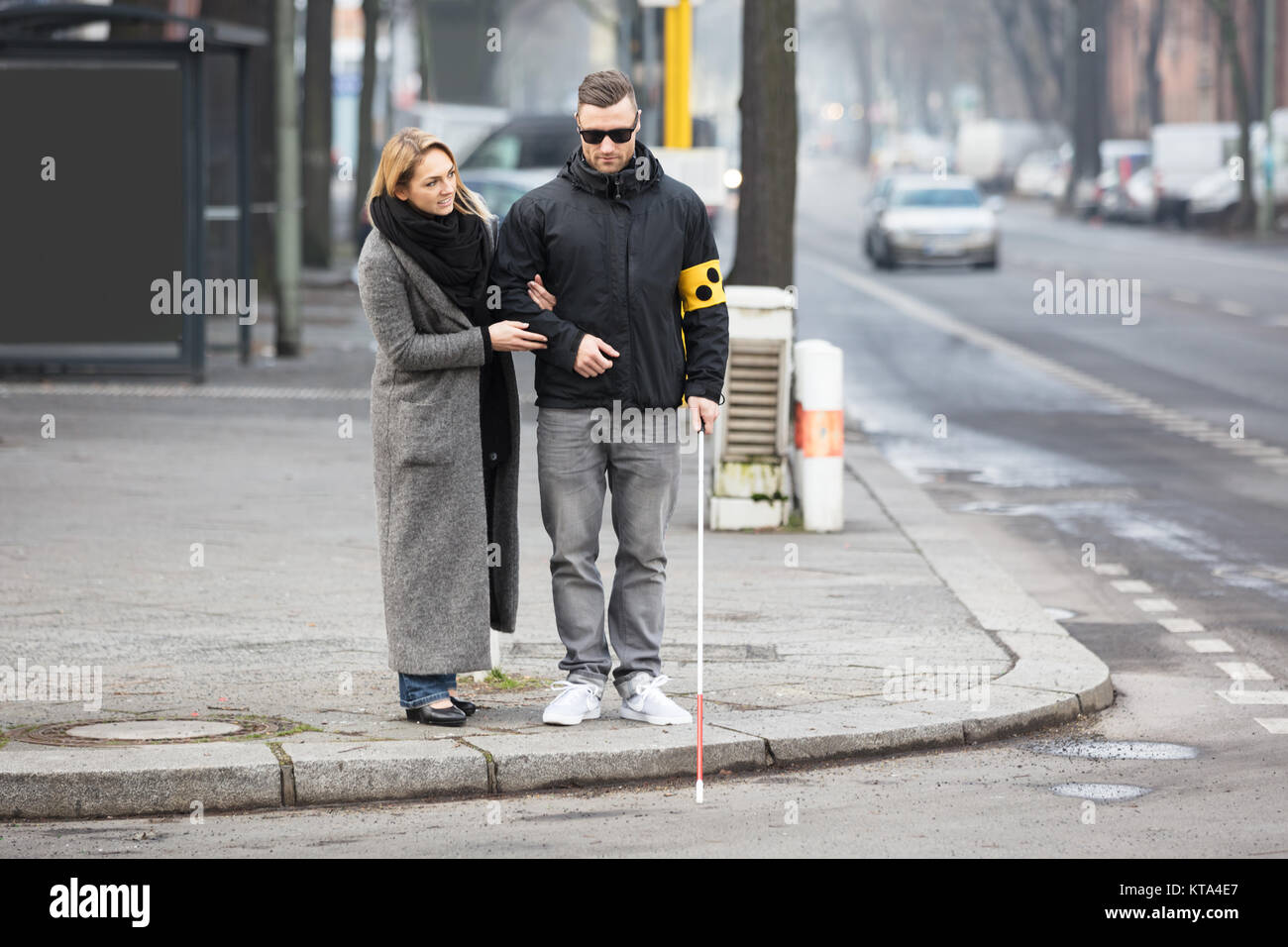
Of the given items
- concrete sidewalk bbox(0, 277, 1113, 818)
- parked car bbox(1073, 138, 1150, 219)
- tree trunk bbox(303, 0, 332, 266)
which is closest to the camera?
concrete sidewalk bbox(0, 277, 1113, 818)

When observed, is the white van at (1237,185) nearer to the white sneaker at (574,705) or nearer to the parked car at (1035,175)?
the parked car at (1035,175)

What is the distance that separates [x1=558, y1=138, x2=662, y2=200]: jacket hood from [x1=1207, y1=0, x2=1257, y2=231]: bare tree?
42.4 metres

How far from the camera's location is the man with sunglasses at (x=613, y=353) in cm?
653

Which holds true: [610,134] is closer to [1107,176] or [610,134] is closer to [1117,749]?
[1117,749]

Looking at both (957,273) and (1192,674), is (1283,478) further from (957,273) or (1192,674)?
(957,273)

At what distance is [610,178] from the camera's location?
21.5 ft

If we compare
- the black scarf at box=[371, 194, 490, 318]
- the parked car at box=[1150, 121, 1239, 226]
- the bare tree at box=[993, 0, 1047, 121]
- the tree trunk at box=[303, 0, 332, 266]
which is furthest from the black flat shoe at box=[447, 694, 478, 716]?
the bare tree at box=[993, 0, 1047, 121]

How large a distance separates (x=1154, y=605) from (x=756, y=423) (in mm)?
2486

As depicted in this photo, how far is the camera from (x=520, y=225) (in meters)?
A: 6.54

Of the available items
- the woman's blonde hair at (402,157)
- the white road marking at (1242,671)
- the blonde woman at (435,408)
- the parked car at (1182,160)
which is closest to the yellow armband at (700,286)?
the blonde woman at (435,408)

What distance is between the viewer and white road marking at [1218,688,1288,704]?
297 inches

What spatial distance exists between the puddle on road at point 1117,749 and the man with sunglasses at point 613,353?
44.9 inches

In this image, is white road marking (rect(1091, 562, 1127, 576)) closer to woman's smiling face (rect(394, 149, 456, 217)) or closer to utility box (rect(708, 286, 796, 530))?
utility box (rect(708, 286, 796, 530))
